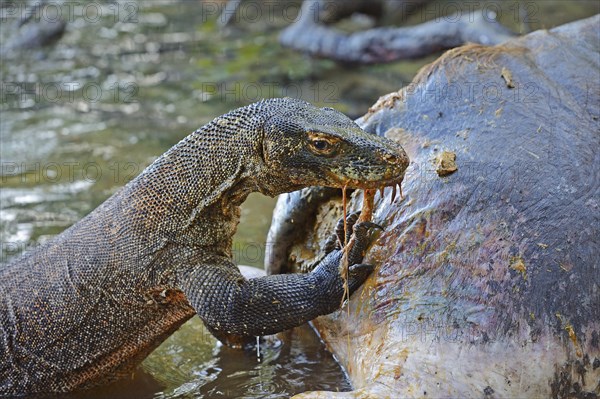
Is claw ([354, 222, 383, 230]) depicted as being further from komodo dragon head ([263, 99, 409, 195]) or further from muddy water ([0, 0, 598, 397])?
muddy water ([0, 0, 598, 397])

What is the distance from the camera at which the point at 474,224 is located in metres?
4.68

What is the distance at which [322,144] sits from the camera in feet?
15.6

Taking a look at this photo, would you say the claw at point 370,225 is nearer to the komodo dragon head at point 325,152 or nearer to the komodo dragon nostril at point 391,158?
the komodo dragon head at point 325,152

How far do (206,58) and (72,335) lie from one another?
33.4 ft

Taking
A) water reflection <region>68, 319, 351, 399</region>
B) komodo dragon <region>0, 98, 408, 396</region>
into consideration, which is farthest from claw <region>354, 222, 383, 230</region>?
water reflection <region>68, 319, 351, 399</region>

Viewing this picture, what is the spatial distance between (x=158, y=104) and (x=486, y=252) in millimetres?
8527

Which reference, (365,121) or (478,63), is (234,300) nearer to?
(365,121)

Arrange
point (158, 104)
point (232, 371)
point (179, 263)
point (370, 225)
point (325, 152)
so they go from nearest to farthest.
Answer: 1. point (325, 152)
2. point (370, 225)
3. point (179, 263)
4. point (232, 371)
5. point (158, 104)

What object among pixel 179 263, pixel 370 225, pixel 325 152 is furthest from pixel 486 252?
pixel 179 263

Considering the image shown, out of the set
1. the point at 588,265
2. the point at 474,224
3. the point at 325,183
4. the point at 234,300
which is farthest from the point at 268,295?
the point at 588,265

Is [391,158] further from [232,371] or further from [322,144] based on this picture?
[232,371]

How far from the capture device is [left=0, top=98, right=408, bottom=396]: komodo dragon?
16.0ft

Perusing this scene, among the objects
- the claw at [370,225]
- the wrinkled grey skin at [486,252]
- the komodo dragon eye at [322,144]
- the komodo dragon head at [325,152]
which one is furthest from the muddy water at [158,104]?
the komodo dragon eye at [322,144]

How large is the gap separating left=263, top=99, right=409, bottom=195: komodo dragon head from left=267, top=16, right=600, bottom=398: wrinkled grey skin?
1.11 ft
